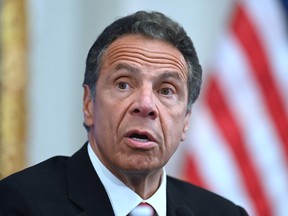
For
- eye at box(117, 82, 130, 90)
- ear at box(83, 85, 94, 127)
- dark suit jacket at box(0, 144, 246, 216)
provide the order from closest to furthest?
dark suit jacket at box(0, 144, 246, 216) < eye at box(117, 82, 130, 90) < ear at box(83, 85, 94, 127)

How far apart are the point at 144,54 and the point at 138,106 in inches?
6.8

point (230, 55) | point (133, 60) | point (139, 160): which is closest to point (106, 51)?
point (133, 60)

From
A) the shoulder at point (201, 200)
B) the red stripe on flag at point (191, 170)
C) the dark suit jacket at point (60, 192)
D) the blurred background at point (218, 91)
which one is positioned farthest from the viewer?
the red stripe on flag at point (191, 170)

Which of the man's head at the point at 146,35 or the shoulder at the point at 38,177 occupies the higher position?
the man's head at the point at 146,35

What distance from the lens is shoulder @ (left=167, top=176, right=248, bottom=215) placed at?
2408 mm

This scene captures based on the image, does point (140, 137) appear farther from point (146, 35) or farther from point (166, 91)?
point (146, 35)

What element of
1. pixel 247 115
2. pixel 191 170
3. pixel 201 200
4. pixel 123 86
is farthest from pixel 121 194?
pixel 247 115

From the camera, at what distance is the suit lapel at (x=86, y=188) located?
2.10 m

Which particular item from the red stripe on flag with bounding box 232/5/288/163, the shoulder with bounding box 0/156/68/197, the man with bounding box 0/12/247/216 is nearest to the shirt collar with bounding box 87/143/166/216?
the man with bounding box 0/12/247/216

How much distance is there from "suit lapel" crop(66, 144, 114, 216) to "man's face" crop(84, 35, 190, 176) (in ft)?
0.16

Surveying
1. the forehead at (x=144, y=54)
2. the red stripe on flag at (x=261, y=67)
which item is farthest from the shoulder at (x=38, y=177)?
the red stripe on flag at (x=261, y=67)

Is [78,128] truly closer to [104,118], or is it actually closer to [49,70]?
[49,70]

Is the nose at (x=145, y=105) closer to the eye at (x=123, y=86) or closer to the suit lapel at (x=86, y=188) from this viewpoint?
the eye at (x=123, y=86)

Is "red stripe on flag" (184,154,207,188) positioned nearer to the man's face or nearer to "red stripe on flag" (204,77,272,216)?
"red stripe on flag" (204,77,272,216)
